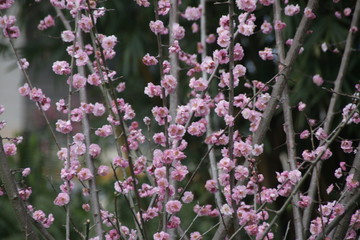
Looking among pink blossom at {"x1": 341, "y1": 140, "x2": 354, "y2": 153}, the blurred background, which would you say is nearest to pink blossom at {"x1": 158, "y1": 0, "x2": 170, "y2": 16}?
pink blossom at {"x1": 341, "y1": 140, "x2": 354, "y2": 153}

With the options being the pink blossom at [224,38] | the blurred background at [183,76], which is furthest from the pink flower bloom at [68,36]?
the blurred background at [183,76]

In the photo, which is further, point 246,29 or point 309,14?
point 309,14

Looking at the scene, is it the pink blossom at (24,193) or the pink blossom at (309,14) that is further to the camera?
the pink blossom at (309,14)

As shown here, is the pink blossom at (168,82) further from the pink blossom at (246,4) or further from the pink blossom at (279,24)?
the pink blossom at (279,24)

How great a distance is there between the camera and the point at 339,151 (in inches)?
143

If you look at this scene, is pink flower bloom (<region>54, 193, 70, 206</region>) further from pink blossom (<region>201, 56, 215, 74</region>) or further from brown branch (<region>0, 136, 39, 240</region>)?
pink blossom (<region>201, 56, 215, 74</region>)

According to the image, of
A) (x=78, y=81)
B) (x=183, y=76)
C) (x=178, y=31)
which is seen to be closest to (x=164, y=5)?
(x=178, y=31)

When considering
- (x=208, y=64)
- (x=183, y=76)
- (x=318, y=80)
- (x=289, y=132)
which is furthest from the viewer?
(x=183, y=76)

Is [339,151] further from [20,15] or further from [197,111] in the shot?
[20,15]

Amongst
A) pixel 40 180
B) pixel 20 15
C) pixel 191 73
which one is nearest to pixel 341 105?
pixel 191 73

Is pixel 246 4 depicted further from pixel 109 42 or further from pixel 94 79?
pixel 94 79

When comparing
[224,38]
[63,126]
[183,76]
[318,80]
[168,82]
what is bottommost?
[183,76]

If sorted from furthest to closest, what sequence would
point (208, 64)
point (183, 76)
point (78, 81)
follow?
point (183, 76)
point (78, 81)
point (208, 64)

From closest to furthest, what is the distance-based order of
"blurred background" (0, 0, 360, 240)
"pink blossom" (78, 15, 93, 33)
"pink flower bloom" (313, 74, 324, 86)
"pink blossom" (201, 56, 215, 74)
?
"pink blossom" (201, 56, 215, 74) → "pink blossom" (78, 15, 93, 33) → "pink flower bloom" (313, 74, 324, 86) → "blurred background" (0, 0, 360, 240)
